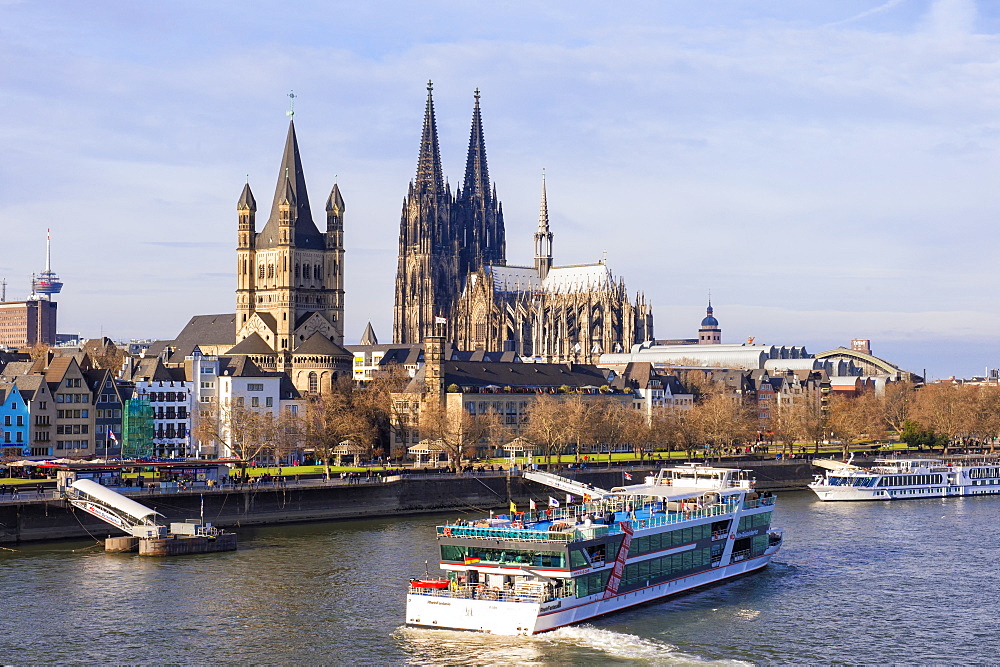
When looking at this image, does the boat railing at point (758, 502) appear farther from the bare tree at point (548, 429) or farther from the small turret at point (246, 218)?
the small turret at point (246, 218)

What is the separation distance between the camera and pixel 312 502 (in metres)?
102

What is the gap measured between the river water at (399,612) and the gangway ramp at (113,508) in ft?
8.27

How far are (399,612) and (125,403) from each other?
75.4 m

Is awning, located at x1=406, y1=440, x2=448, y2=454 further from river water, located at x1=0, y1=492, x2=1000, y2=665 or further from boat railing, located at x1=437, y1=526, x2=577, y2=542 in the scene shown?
boat railing, located at x1=437, y1=526, x2=577, y2=542

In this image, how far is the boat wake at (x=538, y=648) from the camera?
55250 mm

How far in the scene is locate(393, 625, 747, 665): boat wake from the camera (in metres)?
55.2

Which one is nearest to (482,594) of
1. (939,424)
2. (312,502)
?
(312,502)

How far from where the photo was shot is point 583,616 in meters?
62.2

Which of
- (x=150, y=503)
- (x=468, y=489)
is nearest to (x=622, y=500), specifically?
(x=150, y=503)

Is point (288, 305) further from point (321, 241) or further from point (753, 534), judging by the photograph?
point (753, 534)

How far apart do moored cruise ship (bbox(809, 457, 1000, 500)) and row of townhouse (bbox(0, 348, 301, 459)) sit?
5397 cm

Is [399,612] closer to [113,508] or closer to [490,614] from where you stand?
[490,614]

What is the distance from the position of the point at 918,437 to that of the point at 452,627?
13306 cm

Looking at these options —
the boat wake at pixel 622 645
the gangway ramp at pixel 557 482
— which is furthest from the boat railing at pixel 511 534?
the gangway ramp at pixel 557 482
